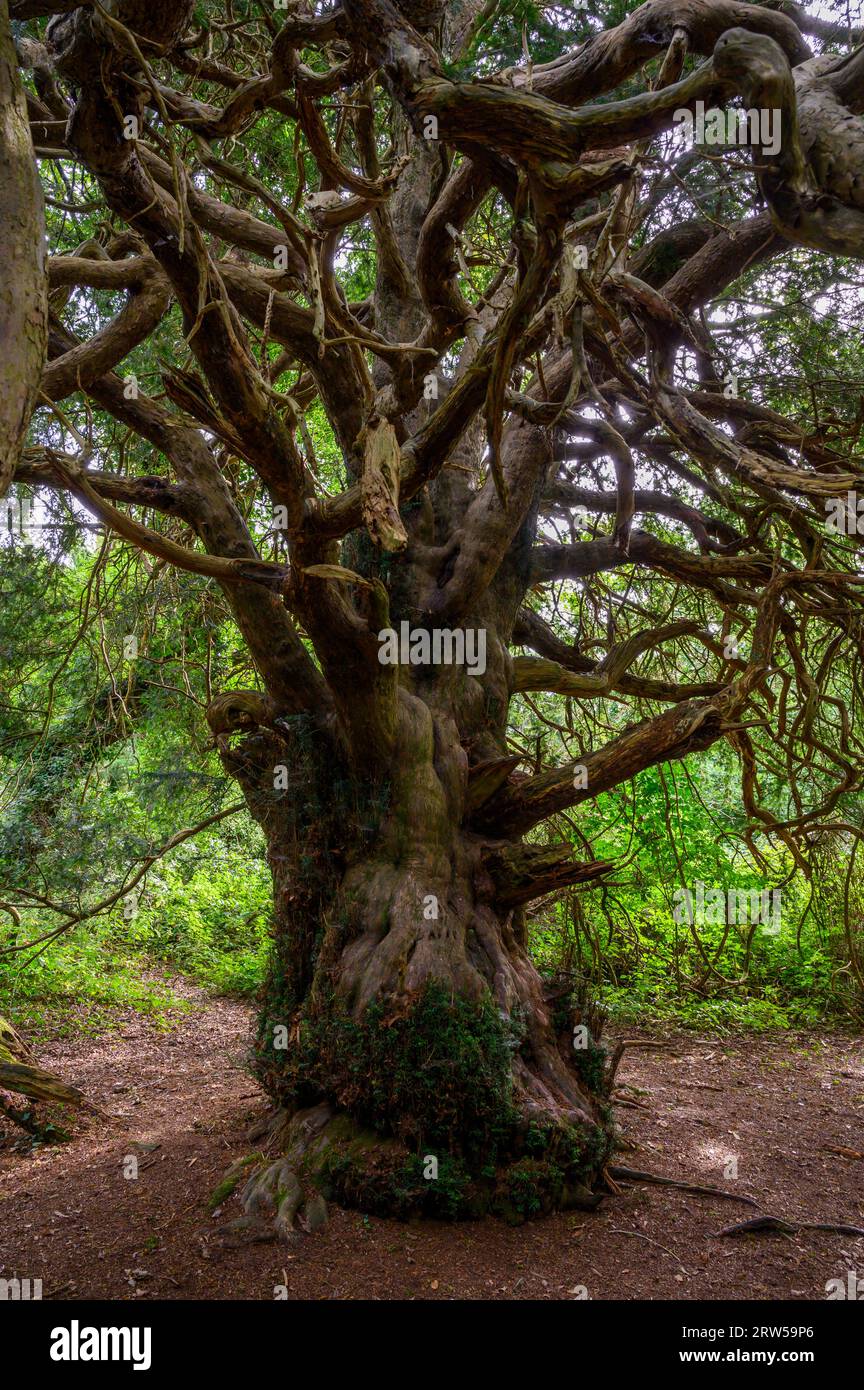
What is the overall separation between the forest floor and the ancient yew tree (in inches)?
10.9

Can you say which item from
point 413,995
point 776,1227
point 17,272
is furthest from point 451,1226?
point 17,272

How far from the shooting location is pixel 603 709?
7.54 metres

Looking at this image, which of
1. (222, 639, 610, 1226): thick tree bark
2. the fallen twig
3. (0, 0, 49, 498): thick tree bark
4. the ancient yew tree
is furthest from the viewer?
the fallen twig

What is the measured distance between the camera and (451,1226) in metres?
3.76

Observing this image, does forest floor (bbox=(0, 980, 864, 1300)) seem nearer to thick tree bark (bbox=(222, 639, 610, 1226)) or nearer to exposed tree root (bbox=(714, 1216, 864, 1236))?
exposed tree root (bbox=(714, 1216, 864, 1236))

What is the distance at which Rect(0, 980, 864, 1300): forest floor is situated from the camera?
11.1ft

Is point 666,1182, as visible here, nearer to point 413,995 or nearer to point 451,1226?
point 451,1226

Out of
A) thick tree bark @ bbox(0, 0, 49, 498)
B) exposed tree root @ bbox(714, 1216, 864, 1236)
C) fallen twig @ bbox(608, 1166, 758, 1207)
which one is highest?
thick tree bark @ bbox(0, 0, 49, 498)

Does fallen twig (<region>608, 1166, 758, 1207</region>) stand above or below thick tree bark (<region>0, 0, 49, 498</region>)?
below

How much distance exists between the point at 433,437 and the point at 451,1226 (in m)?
3.34

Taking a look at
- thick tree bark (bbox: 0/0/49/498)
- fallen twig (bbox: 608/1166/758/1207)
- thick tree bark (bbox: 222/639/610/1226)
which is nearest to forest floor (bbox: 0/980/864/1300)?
fallen twig (bbox: 608/1166/758/1207)

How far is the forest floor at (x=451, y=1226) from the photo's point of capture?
338 cm

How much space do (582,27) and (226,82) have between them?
218 cm

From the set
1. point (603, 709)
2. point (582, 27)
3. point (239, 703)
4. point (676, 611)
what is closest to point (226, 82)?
point (582, 27)
